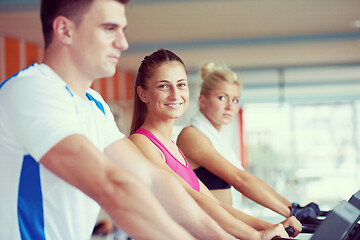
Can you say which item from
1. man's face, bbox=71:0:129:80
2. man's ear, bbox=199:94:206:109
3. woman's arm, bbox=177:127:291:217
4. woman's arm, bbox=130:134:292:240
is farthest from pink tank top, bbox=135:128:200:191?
man's ear, bbox=199:94:206:109

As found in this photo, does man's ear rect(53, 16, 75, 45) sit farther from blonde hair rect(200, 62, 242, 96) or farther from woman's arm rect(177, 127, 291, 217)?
blonde hair rect(200, 62, 242, 96)

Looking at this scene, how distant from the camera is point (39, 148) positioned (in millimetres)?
976

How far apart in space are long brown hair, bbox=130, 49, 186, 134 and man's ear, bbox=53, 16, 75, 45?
0.70 meters

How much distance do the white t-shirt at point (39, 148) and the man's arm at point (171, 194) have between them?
0.05 metres

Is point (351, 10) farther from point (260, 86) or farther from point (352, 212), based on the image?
point (260, 86)

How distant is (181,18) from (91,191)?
5743mm

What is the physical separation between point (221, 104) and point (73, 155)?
1.58m

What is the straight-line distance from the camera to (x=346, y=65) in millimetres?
10148

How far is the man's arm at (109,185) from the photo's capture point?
0.96 m

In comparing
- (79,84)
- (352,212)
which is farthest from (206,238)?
(79,84)

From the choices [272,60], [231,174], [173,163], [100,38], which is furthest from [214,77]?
[272,60]

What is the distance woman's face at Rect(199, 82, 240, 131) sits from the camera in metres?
2.48

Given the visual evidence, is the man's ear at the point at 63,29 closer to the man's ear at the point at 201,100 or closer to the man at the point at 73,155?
the man at the point at 73,155

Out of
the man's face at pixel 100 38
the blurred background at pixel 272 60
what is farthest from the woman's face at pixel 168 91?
the blurred background at pixel 272 60
